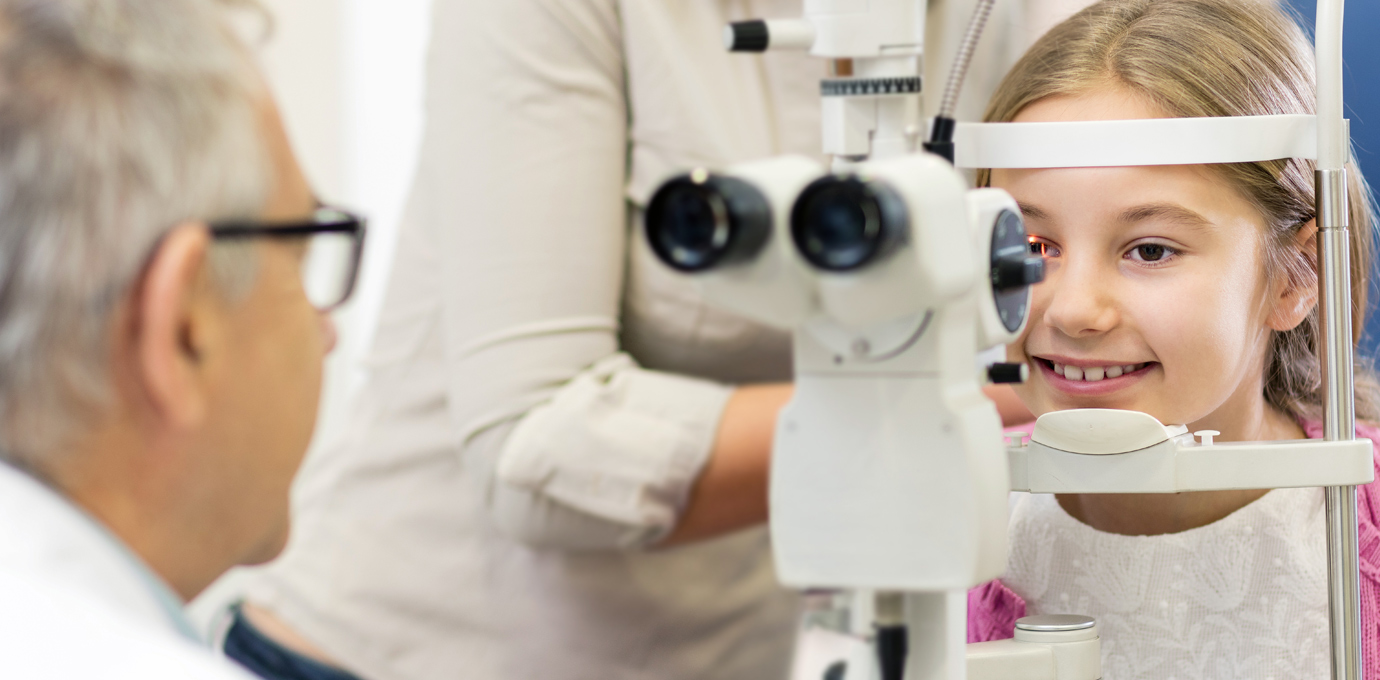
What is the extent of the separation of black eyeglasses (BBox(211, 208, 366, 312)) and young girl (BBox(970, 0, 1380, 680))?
485 millimetres

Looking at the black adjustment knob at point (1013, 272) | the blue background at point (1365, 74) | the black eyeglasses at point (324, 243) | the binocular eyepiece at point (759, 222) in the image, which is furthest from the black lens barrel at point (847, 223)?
the blue background at point (1365, 74)

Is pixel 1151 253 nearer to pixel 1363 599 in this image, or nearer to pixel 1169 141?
pixel 1169 141

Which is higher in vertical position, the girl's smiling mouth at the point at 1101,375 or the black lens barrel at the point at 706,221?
the black lens barrel at the point at 706,221

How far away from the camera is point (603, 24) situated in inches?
40.4

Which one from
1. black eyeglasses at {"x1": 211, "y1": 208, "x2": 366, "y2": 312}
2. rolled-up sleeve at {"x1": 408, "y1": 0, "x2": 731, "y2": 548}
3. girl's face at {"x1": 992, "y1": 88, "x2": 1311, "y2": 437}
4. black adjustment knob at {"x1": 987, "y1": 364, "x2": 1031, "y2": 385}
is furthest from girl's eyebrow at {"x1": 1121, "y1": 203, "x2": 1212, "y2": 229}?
black eyeglasses at {"x1": 211, "y1": 208, "x2": 366, "y2": 312}

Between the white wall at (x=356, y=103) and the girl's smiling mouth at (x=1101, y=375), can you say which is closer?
the girl's smiling mouth at (x=1101, y=375)

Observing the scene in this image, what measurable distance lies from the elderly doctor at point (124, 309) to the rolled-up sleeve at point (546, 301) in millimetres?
334

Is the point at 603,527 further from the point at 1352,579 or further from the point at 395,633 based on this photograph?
the point at 1352,579

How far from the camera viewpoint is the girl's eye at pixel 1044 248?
91cm

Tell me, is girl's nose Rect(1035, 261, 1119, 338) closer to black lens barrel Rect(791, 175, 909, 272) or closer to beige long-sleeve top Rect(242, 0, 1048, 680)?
beige long-sleeve top Rect(242, 0, 1048, 680)

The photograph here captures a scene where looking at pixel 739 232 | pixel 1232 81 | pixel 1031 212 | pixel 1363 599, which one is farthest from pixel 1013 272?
pixel 1363 599

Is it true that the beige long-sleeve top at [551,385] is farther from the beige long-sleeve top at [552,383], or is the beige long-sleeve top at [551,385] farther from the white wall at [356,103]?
the white wall at [356,103]

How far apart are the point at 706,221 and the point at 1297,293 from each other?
1.98ft

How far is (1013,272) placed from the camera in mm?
643
